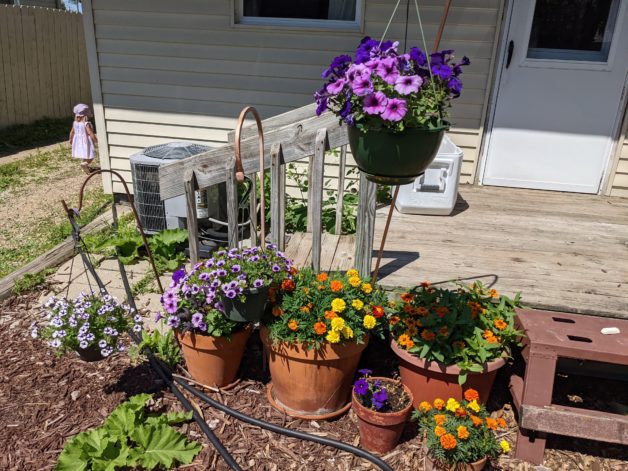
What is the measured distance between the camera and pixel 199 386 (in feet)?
8.80

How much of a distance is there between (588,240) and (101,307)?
297 cm

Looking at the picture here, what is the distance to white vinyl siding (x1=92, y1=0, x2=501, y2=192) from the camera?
446 cm

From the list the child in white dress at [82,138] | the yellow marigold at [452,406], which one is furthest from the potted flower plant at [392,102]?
the child in white dress at [82,138]

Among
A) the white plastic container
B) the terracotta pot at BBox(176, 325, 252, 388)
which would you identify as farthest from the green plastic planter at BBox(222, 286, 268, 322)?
the white plastic container

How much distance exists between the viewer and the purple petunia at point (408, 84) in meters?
1.83

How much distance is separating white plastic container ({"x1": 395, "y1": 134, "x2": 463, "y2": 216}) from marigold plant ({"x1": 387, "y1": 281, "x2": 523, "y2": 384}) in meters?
1.27

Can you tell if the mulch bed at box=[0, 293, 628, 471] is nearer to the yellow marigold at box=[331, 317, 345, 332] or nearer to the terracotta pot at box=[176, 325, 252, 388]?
the terracotta pot at box=[176, 325, 252, 388]

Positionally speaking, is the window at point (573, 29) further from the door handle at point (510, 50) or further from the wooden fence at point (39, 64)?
the wooden fence at point (39, 64)

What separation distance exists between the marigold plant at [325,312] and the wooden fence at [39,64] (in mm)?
8529

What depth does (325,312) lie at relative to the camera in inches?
91.8

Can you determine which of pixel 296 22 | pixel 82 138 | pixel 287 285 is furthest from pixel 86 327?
pixel 82 138

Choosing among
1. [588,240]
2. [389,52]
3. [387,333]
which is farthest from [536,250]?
[389,52]

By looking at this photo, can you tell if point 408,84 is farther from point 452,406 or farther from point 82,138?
point 82,138

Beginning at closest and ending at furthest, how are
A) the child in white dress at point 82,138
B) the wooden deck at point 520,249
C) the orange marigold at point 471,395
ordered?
the orange marigold at point 471,395 → the wooden deck at point 520,249 → the child in white dress at point 82,138
